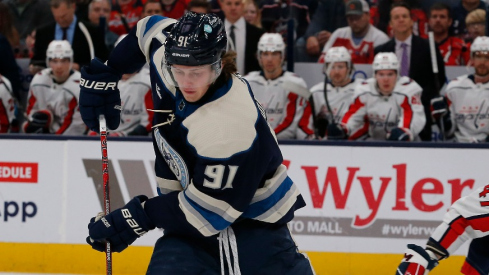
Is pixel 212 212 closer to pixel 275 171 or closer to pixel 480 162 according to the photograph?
pixel 275 171

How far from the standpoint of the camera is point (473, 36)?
6.18 metres

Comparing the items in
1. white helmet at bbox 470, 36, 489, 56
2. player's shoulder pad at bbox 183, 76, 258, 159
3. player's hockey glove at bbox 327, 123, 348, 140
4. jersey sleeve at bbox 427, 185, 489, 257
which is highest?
white helmet at bbox 470, 36, 489, 56

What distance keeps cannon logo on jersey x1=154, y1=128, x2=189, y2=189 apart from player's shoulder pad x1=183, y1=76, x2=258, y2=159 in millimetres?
116

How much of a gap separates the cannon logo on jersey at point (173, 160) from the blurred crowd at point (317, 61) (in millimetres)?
2975

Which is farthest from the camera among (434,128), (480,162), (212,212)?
(434,128)

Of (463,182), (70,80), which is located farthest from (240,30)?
(463,182)

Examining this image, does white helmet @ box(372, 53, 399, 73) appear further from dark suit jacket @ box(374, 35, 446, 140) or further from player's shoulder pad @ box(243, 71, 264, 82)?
player's shoulder pad @ box(243, 71, 264, 82)

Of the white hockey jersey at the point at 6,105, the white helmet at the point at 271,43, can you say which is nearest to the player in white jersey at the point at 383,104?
the white helmet at the point at 271,43

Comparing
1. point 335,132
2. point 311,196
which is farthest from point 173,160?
point 335,132

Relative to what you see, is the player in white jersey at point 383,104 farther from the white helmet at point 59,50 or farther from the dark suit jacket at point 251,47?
the white helmet at point 59,50

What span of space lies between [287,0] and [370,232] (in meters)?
2.01

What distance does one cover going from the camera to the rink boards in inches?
201

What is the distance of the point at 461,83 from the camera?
5.96 meters

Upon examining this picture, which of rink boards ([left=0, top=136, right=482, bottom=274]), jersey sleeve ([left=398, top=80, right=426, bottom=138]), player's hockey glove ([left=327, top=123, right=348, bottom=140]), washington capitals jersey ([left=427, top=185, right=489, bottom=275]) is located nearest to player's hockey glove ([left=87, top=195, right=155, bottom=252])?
washington capitals jersey ([left=427, top=185, right=489, bottom=275])
